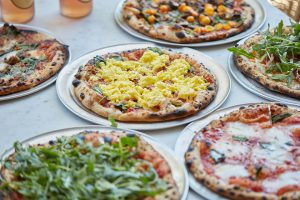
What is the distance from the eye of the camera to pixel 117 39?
3.32 m

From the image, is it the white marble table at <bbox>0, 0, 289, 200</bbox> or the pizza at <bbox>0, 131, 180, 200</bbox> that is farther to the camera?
the white marble table at <bbox>0, 0, 289, 200</bbox>

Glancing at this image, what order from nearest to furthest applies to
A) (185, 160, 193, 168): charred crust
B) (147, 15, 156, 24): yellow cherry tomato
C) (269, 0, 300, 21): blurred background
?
(185, 160, 193, 168): charred crust, (147, 15, 156, 24): yellow cherry tomato, (269, 0, 300, 21): blurred background

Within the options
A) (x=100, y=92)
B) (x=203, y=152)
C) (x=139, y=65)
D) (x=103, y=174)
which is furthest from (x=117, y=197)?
(x=139, y=65)

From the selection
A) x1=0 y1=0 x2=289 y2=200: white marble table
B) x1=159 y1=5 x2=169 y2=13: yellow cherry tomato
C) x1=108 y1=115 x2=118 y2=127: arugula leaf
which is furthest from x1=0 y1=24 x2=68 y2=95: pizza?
x1=159 y1=5 x2=169 y2=13: yellow cherry tomato

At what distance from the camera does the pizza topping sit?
2.62 metres

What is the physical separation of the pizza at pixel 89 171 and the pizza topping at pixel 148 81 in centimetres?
47

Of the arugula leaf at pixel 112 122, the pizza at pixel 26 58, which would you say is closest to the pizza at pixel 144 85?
the arugula leaf at pixel 112 122

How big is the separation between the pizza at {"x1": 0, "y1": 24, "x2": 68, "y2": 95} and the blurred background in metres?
2.54

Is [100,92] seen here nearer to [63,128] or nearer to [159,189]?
[63,128]

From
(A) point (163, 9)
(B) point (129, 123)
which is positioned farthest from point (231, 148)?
(A) point (163, 9)

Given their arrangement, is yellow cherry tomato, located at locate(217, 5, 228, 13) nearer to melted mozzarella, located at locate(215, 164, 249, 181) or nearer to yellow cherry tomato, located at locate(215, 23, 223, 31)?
yellow cherry tomato, located at locate(215, 23, 223, 31)

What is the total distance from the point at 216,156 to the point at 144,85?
2.36 feet

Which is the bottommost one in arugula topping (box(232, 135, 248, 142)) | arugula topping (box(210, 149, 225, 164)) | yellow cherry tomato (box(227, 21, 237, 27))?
yellow cherry tomato (box(227, 21, 237, 27))

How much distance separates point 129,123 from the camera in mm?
2492
